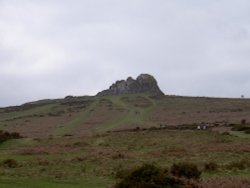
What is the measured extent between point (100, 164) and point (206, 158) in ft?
24.4

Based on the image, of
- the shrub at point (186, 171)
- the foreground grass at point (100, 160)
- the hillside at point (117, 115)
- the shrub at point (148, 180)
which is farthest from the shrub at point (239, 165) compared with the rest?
the hillside at point (117, 115)

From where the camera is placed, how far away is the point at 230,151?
4231cm

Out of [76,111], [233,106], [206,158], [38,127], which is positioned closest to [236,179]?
[206,158]

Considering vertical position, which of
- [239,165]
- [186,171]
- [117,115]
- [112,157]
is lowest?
[239,165]

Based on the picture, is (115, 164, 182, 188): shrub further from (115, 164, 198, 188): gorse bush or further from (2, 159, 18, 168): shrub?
(2, 159, 18, 168): shrub

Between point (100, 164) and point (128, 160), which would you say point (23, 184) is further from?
point (128, 160)

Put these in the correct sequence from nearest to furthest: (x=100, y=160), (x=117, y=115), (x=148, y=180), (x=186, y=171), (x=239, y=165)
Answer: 1. (x=148, y=180)
2. (x=186, y=171)
3. (x=239, y=165)
4. (x=100, y=160)
5. (x=117, y=115)

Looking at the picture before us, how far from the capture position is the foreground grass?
91.2 ft

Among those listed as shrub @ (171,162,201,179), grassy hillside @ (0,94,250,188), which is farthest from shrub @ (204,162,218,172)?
shrub @ (171,162,201,179)

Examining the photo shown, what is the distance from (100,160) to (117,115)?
305 feet

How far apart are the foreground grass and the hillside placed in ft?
133

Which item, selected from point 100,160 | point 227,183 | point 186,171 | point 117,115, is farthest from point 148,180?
point 117,115

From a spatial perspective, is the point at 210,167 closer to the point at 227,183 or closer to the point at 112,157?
the point at 227,183

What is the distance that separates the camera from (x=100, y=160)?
1507 inches
